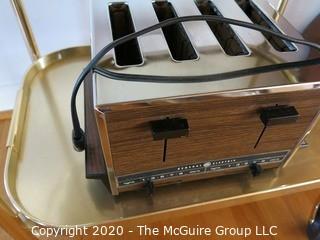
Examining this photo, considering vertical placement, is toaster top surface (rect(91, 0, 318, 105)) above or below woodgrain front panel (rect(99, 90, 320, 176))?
above

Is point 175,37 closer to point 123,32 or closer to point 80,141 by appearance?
point 123,32

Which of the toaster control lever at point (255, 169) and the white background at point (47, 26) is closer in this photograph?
the toaster control lever at point (255, 169)

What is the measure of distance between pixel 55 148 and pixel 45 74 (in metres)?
0.22

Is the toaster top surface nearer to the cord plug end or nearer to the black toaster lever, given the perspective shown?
the black toaster lever

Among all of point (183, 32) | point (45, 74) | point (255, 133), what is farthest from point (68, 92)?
point (255, 133)

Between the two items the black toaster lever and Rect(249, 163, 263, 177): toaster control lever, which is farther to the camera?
Rect(249, 163, 263, 177): toaster control lever

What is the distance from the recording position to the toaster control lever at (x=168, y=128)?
1.15 ft

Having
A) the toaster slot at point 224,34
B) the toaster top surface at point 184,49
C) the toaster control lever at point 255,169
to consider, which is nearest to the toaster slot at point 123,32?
the toaster top surface at point 184,49

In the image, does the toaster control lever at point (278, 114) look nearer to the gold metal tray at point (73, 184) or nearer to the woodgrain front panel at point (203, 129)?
the woodgrain front panel at point (203, 129)

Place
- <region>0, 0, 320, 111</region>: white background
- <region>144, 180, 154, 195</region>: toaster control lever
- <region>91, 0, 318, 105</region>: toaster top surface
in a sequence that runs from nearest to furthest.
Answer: <region>91, 0, 318, 105</region>: toaster top surface, <region>144, 180, 154, 195</region>: toaster control lever, <region>0, 0, 320, 111</region>: white background

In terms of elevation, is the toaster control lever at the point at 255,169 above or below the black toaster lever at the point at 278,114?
below

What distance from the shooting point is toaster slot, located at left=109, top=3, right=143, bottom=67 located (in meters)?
0.41

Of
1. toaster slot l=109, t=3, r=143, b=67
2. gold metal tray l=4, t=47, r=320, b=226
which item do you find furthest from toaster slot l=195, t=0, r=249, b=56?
gold metal tray l=4, t=47, r=320, b=226

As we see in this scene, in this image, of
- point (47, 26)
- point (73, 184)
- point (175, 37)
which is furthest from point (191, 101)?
point (47, 26)
